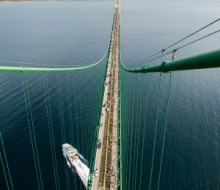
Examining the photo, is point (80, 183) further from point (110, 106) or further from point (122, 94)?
point (122, 94)

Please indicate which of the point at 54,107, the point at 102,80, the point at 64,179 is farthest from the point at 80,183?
the point at 102,80

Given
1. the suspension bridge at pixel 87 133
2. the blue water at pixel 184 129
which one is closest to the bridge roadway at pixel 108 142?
the suspension bridge at pixel 87 133

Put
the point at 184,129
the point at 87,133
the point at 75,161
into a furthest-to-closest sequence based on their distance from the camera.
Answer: the point at 184,129, the point at 87,133, the point at 75,161

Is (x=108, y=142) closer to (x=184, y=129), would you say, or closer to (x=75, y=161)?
(x=75, y=161)

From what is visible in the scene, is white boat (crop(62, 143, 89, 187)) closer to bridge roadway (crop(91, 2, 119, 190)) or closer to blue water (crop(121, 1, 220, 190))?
bridge roadway (crop(91, 2, 119, 190))

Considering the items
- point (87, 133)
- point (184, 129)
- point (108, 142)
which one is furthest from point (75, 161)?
point (184, 129)
